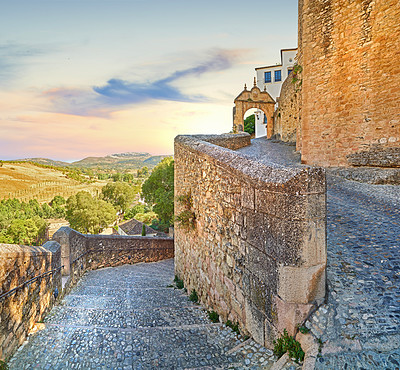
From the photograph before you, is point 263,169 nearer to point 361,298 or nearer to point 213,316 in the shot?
point 361,298

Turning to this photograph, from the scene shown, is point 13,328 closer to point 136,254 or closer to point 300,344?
point 300,344

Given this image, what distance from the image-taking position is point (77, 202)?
1326 inches

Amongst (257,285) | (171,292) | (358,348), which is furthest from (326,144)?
(358,348)

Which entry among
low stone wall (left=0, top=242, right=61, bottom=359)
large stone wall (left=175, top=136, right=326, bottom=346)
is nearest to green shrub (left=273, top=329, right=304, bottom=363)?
large stone wall (left=175, top=136, right=326, bottom=346)

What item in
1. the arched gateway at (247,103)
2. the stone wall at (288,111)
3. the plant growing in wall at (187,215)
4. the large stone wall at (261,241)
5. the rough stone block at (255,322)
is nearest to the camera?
the large stone wall at (261,241)

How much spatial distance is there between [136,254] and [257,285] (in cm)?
1043

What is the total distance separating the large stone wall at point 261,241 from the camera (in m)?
2.58

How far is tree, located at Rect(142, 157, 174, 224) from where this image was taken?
818 inches

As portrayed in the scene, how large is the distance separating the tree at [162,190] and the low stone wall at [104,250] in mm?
6669

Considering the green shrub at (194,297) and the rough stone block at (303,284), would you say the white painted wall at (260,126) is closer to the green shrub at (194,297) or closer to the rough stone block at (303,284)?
the green shrub at (194,297)

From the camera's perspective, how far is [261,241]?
3.08 metres

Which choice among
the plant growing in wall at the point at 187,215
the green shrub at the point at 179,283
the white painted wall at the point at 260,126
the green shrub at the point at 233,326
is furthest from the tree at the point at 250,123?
the green shrub at the point at 233,326

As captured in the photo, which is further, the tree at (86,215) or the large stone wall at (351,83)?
the tree at (86,215)

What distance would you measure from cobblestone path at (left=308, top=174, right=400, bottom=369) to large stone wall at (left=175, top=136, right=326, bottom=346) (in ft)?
0.86
